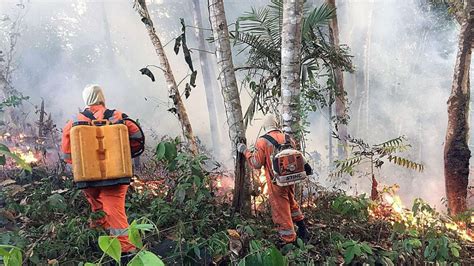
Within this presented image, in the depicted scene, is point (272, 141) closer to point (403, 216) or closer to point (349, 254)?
point (349, 254)

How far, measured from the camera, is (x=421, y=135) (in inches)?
1029

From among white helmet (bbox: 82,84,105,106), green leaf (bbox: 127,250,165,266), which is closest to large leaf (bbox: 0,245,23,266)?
green leaf (bbox: 127,250,165,266)

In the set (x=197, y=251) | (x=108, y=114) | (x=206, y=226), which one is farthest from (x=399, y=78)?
(x=197, y=251)

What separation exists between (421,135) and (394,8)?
8.72 metres

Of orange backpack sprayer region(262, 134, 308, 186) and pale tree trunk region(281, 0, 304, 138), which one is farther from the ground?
pale tree trunk region(281, 0, 304, 138)

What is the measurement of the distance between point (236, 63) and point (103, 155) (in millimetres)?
19573

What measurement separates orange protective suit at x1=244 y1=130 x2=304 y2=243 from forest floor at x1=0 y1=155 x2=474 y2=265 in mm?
153

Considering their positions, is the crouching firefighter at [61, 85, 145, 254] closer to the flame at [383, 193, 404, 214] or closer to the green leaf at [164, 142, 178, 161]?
the green leaf at [164, 142, 178, 161]

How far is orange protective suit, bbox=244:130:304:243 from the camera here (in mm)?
4551

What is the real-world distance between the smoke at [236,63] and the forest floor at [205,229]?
12.2 m

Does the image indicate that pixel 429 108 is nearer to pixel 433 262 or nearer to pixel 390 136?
pixel 390 136

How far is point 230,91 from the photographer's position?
4848 mm

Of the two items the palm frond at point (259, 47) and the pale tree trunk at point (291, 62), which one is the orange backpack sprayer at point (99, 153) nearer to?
the pale tree trunk at point (291, 62)

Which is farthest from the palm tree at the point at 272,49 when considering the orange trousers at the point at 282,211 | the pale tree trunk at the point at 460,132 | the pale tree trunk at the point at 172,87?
the pale tree trunk at the point at 460,132
